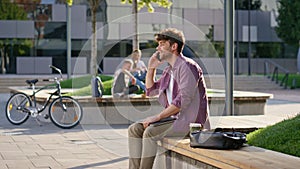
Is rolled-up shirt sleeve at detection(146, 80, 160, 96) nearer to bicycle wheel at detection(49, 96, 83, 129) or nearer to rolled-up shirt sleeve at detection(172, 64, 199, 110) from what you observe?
rolled-up shirt sleeve at detection(172, 64, 199, 110)

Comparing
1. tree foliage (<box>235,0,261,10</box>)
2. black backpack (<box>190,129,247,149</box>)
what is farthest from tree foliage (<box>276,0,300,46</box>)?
black backpack (<box>190,129,247,149</box>)

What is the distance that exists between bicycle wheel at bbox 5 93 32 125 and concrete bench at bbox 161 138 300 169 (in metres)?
7.30

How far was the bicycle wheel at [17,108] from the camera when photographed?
12977mm

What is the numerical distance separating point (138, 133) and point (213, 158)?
1.14 meters

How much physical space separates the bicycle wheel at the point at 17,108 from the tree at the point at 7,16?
2827 cm

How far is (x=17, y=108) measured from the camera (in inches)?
512

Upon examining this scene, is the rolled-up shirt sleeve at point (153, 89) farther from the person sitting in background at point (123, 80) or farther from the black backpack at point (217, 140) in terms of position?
the person sitting in background at point (123, 80)

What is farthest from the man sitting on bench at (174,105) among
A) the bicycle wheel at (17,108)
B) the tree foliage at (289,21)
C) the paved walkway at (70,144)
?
the tree foliage at (289,21)

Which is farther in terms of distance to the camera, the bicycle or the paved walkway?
the bicycle

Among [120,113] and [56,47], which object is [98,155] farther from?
[56,47]

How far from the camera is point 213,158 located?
511cm

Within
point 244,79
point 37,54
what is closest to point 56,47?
point 37,54

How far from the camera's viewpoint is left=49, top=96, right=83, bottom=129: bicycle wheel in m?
12.5

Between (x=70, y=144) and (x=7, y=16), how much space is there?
32359 mm
